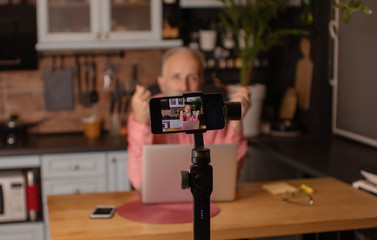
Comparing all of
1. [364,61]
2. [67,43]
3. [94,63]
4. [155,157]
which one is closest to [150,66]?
[94,63]

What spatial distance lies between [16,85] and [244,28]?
175cm

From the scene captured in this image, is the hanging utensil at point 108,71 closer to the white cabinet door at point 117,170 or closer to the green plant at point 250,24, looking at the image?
the white cabinet door at point 117,170

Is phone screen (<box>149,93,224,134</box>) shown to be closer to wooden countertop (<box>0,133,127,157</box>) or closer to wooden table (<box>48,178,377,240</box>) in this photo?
wooden table (<box>48,178,377,240</box>)

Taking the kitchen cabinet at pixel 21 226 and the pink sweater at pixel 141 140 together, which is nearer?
the pink sweater at pixel 141 140

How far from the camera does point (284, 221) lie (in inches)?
70.5

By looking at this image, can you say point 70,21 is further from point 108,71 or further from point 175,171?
point 175,171

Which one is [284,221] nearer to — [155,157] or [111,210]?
[155,157]

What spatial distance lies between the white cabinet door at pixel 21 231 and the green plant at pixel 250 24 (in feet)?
5.72

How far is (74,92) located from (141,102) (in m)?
1.93

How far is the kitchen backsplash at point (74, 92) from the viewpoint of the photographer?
3787mm

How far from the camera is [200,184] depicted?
1.26 meters

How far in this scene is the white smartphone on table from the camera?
1.84 meters

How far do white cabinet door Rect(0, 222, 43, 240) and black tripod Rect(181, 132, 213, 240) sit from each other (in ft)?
7.56

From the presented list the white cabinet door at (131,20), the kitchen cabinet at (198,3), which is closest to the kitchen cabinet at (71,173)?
the white cabinet door at (131,20)
